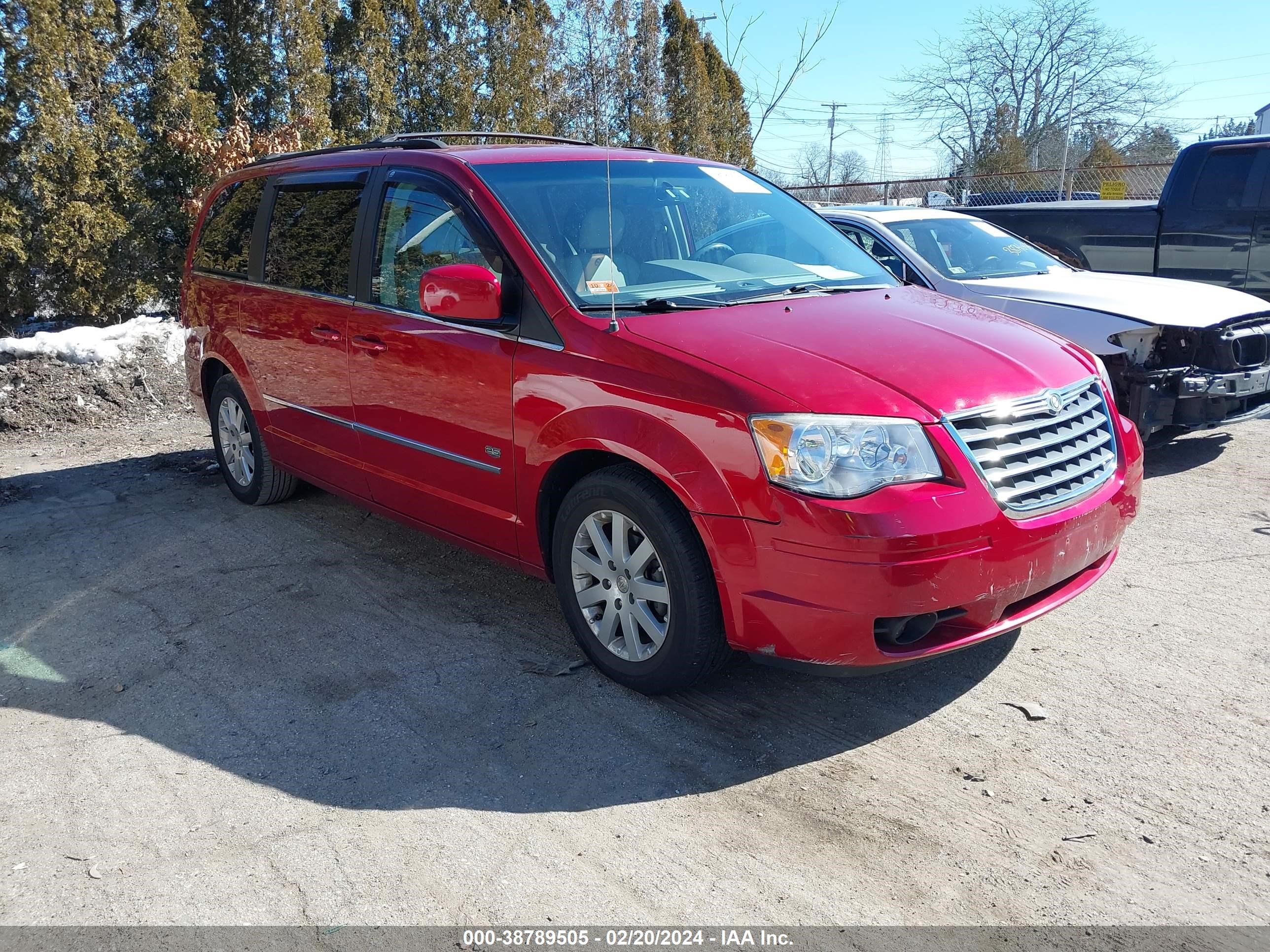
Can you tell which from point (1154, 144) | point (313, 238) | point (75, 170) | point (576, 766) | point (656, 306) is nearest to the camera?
point (576, 766)

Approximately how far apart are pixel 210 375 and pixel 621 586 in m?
3.86

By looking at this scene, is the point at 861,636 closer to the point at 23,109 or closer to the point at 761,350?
the point at 761,350

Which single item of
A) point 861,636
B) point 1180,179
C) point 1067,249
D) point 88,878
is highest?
point 1180,179

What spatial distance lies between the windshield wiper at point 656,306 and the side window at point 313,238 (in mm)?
1547

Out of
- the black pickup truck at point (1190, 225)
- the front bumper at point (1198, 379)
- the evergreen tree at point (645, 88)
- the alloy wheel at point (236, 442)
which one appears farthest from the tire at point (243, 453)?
the evergreen tree at point (645, 88)

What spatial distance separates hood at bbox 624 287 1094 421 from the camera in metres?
3.15

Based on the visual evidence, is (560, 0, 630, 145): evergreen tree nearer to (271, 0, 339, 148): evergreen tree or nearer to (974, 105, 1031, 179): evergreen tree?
(271, 0, 339, 148): evergreen tree

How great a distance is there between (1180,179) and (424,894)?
8601 mm

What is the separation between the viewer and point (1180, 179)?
849 cm

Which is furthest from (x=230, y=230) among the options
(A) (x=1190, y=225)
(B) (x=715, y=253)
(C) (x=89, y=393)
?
(A) (x=1190, y=225)

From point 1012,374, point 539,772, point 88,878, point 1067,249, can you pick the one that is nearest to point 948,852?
point 539,772

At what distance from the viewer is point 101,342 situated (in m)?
8.49

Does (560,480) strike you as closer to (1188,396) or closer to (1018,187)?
(1188,396)

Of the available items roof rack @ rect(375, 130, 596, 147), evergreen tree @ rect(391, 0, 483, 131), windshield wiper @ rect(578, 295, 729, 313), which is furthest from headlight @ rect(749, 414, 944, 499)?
evergreen tree @ rect(391, 0, 483, 131)
